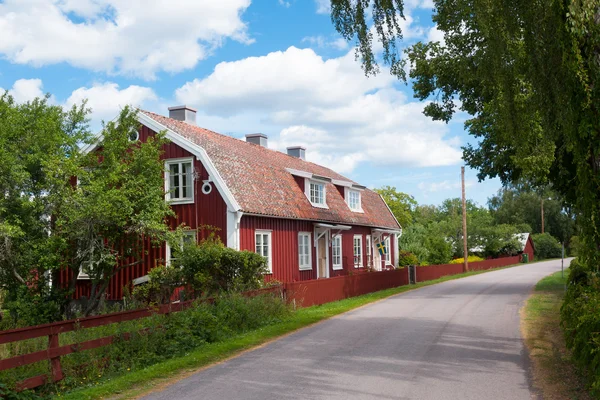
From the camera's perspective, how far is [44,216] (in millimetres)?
17656

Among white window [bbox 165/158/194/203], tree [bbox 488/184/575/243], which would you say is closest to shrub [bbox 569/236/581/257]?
white window [bbox 165/158/194/203]

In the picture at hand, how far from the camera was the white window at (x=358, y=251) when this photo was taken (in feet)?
101

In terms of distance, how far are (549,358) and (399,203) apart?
5866cm

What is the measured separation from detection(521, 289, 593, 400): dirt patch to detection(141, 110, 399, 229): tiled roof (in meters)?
9.56

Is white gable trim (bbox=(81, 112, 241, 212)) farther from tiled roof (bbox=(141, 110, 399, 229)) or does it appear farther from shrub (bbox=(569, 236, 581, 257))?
shrub (bbox=(569, 236, 581, 257))

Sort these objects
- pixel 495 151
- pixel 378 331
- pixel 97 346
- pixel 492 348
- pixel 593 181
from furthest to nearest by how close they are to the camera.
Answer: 1. pixel 495 151
2. pixel 378 331
3. pixel 492 348
4. pixel 97 346
5. pixel 593 181

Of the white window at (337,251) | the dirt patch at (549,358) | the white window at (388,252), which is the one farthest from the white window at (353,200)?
the dirt patch at (549,358)

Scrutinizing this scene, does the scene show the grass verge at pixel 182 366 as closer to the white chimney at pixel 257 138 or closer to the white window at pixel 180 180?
the white window at pixel 180 180

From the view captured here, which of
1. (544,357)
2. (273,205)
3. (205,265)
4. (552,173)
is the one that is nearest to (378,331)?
(544,357)

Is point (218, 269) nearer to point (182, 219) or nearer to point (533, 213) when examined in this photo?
point (182, 219)

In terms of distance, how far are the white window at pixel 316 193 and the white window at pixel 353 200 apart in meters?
3.54

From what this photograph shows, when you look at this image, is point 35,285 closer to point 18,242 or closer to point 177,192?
point 18,242

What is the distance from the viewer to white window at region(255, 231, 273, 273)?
21.7 metres

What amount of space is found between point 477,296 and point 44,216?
15381 mm
